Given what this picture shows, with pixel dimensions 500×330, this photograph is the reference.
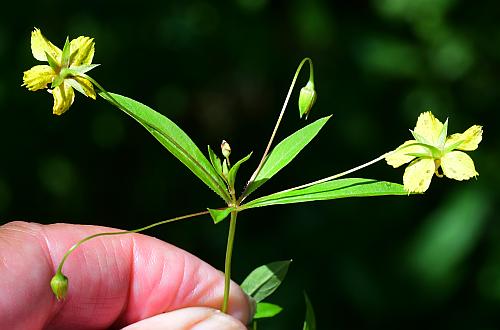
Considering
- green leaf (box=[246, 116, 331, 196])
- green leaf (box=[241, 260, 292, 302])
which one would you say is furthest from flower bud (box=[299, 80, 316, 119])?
green leaf (box=[241, 260, 292, 302])

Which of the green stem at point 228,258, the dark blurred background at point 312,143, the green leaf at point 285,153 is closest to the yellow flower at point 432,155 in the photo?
the green leaf at point 285,153

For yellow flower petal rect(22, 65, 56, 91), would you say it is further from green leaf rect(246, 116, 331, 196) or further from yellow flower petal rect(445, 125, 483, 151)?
yellow flower petal rect(445, 125, 483, 151)

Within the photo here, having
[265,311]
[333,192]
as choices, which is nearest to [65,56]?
[333,192]

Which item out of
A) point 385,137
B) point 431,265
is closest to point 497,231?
point 431,265

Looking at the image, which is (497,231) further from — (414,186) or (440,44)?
(414,186)

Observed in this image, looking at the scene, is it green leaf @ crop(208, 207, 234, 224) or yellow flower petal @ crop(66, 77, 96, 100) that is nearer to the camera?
green leaf @ crop(208, 207, 234, 224)

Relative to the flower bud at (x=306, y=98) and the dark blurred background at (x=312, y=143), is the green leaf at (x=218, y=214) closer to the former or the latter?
the flower bud at (x=306, y=98)
